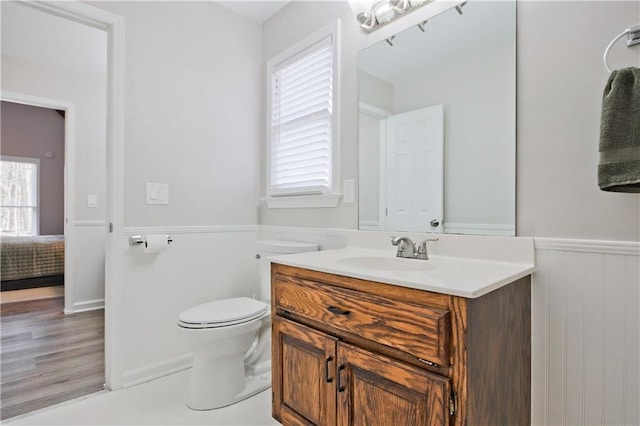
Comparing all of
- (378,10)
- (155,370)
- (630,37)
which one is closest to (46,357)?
(155,370)

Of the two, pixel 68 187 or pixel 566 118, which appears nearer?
pixel 566 118

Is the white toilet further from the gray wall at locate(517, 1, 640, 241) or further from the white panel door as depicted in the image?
the gray wall at locate(517, 1, 640, 241)

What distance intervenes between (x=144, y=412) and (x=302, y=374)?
0.93 m

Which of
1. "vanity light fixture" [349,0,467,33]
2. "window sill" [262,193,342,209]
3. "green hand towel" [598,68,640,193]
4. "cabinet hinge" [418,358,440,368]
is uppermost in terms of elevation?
"vanity light fixture" [349,0,467,33]

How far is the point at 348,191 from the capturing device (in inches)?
76.4

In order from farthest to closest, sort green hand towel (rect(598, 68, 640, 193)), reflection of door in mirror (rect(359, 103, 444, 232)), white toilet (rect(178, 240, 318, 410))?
white toilet (rect(178, 240, 318, 410))
reflection of door in mirror (rect(359, 103, 444, 232))
green hand towel (rect(598, 68, 640, 193))

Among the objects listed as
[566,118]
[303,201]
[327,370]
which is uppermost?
[566,118]

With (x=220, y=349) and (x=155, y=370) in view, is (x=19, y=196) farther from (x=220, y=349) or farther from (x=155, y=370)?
(x=220, y=349)

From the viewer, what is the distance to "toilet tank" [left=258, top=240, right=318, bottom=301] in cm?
207

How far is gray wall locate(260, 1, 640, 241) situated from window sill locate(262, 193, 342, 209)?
3.21ft

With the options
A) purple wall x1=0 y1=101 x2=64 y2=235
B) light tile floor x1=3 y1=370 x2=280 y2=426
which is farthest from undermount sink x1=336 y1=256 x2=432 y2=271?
purple wall x1=0 y1=101 x2=64 y2=235

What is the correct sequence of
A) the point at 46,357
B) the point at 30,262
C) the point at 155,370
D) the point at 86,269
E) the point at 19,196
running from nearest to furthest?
the point at 155,370
the point at 46,357
the point at 86,269
the point at 30,262
the point at 19,196

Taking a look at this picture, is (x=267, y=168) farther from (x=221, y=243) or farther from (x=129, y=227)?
(x=129, y=227)

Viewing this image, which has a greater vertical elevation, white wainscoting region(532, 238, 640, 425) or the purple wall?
the purple wall
